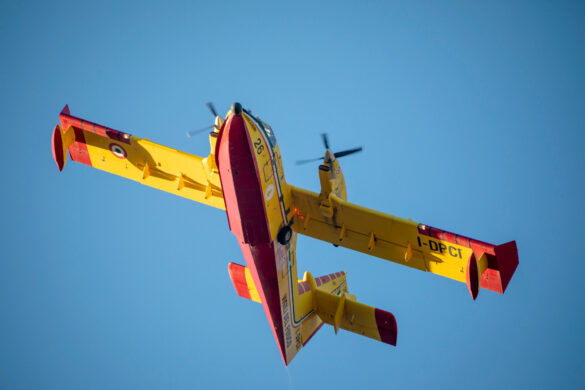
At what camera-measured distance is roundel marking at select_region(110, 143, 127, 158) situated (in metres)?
25.6

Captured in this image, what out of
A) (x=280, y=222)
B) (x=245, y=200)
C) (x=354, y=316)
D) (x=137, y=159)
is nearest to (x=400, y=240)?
(x=354, y=316)

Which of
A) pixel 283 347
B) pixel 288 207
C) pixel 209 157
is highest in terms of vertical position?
pixel 209 157

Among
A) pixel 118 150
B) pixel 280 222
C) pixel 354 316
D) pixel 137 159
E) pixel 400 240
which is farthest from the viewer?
pixel 354 316

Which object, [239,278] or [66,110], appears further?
[239,278]

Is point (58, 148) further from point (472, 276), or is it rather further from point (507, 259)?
point (507, 259)

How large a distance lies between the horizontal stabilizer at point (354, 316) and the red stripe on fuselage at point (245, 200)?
311cm

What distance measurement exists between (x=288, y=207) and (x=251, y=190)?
2558 millimetres

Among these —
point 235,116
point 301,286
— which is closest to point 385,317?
point 301,286

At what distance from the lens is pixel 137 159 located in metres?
25.5

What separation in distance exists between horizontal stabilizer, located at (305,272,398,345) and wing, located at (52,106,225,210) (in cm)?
484

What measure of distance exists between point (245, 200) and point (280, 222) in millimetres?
1963

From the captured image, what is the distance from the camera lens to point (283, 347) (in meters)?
25.6

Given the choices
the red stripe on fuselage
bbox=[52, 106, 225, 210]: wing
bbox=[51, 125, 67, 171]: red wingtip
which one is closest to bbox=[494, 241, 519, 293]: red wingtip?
the red stripe on fuselage

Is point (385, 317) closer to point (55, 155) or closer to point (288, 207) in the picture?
point (288, 207)
